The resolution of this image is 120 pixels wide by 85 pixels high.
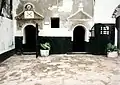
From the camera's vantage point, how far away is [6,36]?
10500 millimetres

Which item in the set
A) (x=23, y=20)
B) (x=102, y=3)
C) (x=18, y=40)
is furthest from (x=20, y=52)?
(x=102, y=3)

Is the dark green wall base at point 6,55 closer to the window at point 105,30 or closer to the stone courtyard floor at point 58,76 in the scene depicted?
the stone courtyard floor at point 58,76

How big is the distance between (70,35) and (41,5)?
2588 millimetres

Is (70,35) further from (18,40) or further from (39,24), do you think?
(18,40)

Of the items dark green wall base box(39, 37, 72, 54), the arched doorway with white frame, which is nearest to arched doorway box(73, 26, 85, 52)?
the arched doorway with white frame

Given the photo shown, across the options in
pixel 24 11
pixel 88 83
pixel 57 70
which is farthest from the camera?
pixel 24 11

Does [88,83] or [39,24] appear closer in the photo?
[88,83]

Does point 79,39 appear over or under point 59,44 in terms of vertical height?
over

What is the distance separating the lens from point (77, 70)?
25.6 ft

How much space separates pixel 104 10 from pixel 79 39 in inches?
109

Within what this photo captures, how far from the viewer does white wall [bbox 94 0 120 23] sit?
40.5ft

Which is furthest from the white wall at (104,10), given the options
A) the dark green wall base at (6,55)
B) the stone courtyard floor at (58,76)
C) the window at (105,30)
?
the dark green wall base at (6,55)

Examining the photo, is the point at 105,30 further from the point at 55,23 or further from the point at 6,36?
the point at 6,36

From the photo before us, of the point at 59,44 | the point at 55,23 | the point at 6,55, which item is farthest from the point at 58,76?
the point at 55,23
